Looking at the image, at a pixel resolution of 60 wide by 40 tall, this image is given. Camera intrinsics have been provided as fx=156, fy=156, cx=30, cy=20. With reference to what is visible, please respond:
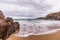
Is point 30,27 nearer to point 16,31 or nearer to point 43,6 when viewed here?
point 16,31

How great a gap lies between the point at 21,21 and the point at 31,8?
0.29 metres

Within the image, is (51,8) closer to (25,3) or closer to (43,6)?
(43,6)

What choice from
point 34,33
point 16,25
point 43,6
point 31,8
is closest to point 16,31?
point 16,25

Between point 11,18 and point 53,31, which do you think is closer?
point 11,18

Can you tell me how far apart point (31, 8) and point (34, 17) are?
0.55ft

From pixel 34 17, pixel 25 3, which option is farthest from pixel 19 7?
pixel 34 17

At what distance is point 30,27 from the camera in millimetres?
2771

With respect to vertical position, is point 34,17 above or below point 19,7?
below

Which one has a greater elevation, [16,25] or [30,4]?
[30,4]

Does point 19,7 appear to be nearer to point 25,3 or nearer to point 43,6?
point 25,3

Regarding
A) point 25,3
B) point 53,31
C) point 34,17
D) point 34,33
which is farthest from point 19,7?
point 53,31

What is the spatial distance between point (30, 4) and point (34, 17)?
0.24m

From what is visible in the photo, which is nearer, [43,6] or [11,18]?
[11,18]

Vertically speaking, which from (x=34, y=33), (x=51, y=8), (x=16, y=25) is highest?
(x=51, y=8)
